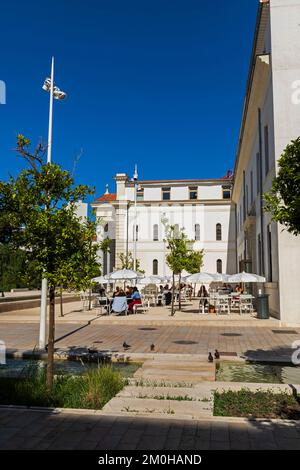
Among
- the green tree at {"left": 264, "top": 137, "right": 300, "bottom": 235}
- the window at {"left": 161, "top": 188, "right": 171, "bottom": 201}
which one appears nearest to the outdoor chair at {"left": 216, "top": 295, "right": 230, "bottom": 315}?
the green tree at {"left": 264, "top": 137, "right": 300, "bottom": 235}

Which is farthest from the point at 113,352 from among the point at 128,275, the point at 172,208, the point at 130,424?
the point at 172,208

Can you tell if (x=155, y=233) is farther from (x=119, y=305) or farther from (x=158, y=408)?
(x=158, y=408)

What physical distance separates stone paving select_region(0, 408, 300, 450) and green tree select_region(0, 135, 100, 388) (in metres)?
1.38

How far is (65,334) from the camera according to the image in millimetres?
15445

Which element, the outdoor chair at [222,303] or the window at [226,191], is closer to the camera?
the outdoor chair at [222,303]

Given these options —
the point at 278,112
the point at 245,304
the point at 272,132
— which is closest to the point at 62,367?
the point at 278,112

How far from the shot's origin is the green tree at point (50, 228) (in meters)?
7.11

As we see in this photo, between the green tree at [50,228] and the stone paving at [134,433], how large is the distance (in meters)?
1.38

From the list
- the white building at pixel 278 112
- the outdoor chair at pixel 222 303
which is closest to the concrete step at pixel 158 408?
the white building at pixel 278 112

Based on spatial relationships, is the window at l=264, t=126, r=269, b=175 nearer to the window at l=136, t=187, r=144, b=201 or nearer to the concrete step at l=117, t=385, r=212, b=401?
the concrete step at l=117, t=385, r=212, b=401

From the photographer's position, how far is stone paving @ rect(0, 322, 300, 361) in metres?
11.7

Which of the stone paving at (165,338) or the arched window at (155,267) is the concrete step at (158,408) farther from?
the arched window at (155,267)
